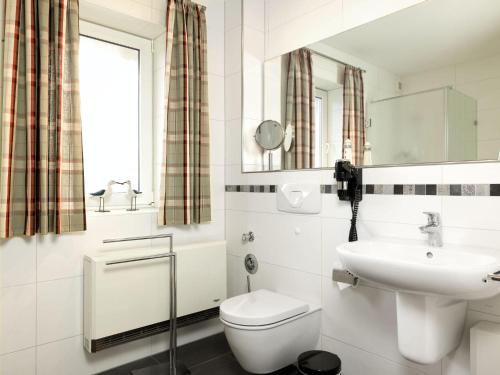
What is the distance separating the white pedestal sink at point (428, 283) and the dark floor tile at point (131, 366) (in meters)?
1.36

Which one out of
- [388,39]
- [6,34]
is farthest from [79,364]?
[388,39]

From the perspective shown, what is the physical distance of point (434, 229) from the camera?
1422 mm

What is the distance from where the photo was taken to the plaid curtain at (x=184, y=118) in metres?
2.12

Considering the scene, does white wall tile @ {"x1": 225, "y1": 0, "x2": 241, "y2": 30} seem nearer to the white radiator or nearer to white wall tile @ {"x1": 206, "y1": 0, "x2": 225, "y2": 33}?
white wall tile @ {"x1": 206, "y1": 0, "x2": 225, "y2": 33}

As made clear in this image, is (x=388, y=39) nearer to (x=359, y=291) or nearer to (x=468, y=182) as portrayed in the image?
(x=468, y=182)

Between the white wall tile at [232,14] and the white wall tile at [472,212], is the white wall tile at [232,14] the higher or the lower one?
the higher one

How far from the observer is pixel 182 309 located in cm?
208

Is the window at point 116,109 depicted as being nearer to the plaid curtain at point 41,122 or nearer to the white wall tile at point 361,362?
the plaid curtain at point 41,122

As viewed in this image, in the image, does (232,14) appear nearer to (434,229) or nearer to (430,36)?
(430,36)

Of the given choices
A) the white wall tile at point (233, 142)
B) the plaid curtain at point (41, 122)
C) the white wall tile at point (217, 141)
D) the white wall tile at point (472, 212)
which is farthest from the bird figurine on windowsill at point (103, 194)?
the white wall tile at point (472, 212)

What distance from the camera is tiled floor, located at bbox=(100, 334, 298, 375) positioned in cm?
193

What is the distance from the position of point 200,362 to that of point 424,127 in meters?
1.70

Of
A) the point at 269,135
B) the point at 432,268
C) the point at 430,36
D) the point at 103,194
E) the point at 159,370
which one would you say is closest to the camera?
the point at 432,268

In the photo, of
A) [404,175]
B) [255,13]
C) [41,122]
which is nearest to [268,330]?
[404,175]
